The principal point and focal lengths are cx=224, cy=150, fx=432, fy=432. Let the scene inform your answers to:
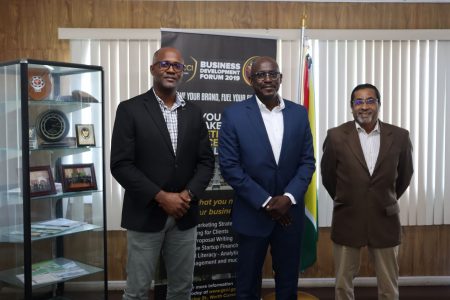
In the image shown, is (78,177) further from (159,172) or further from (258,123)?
(258,123)

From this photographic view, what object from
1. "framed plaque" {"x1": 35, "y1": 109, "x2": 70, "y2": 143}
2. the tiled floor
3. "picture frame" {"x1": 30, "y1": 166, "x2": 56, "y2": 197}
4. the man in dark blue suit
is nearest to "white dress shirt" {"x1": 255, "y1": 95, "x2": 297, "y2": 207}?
the man in dark blue suit

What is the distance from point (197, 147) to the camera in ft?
7.67

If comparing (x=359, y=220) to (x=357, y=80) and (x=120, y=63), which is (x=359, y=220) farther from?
(x=120, y=63)

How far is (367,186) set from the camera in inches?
97.1

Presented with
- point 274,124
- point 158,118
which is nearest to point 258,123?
point 274,124

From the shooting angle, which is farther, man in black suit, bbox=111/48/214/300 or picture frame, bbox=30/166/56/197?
picture frame, bbox=30/166/56/197

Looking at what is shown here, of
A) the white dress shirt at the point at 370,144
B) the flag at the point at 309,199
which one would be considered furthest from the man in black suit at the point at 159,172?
the flag at the point at 309,199

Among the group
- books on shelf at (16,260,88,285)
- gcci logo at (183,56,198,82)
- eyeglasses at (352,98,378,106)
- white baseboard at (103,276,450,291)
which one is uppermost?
gcci logo at (183,56,198,82)

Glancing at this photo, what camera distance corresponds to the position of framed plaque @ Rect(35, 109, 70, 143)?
2.69 m

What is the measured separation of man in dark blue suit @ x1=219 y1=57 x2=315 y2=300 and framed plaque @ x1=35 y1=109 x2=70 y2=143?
3.78 ft

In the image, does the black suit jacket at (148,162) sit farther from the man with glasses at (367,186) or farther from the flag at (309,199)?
the flag at (309,199)

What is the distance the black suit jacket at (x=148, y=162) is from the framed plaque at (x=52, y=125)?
746 mm

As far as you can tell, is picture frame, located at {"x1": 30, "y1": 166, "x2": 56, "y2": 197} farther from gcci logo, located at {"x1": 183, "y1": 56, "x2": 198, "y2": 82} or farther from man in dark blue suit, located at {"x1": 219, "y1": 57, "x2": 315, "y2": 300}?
man in dark blue suit, located at {"x1": 219, "y1": 57, "x2": 315, "y2": 300}

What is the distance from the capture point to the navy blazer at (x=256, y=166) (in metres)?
2.21
